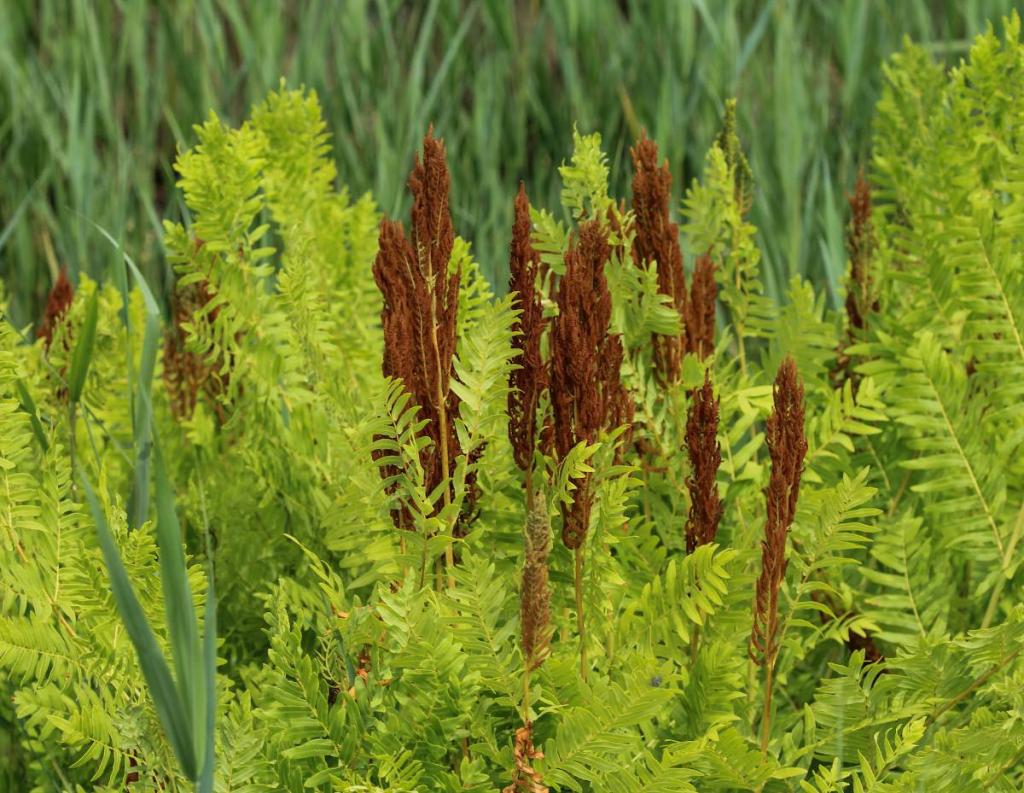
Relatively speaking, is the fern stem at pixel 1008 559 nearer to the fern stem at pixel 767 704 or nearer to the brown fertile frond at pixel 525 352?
the fern stem at pixel 767 704

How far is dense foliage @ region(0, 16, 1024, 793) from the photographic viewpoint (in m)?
0.93

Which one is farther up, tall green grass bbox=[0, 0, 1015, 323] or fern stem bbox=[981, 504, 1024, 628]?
tall green grass bbox=[0, 0, 1015, 323]

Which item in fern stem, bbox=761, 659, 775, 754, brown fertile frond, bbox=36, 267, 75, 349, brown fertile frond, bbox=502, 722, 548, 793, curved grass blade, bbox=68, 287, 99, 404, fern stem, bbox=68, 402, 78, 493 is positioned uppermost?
curved grass blade, bbox=68, 287, 99, 404

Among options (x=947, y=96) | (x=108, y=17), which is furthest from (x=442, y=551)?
(x=108, y=17)

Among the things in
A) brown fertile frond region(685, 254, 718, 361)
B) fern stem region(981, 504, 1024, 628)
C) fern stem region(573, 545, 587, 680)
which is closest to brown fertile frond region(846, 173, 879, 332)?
brown fertile frond region(685, 254, 718, 361)

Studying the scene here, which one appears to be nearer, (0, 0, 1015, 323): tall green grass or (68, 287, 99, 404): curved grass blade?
(68, 287, 99, 404): curved grass blade

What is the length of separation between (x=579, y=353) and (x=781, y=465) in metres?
0.16

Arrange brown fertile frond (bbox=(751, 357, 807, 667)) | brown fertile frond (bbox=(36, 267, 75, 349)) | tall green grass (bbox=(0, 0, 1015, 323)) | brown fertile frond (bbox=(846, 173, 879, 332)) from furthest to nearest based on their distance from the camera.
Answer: tall green grass (bbox=(0, 0, 1015, 323)), brown fertile frond (bbox=(36, 267, 75, 349)), brown fertile frond (bbox=(846, 173, 879, 332)), brown fertile frond (bbox=(751, 357, 807, 667))

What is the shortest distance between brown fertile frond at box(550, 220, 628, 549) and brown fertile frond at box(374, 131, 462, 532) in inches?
3.5

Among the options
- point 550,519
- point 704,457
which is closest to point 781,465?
point 704,457

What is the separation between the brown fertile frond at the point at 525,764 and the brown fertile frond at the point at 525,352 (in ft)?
0.64

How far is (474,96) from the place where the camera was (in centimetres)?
252

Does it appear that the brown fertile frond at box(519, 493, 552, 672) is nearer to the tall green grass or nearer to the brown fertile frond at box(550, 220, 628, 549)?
the brown fertile frond at box(550, 220, 628, 549)

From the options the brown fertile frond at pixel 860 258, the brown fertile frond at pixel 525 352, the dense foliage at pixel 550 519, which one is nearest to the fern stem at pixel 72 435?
the dense foliage at pixel 550 519
